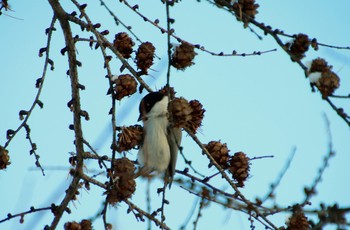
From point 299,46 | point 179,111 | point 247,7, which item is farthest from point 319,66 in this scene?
point 179,111

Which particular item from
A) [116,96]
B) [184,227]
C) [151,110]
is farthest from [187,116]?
[151,110]

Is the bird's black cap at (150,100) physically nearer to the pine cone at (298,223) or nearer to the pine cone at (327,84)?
the pine cone at (298,223)

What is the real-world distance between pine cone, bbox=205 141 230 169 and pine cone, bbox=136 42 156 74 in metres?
0.49

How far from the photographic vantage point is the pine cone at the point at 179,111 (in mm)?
2555

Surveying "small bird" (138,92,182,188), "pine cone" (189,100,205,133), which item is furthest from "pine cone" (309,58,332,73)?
"small bird" (138,92,182,188)

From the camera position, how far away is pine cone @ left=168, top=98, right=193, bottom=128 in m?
2.55

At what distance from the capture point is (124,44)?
9.43 feet

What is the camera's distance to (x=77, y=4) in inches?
116

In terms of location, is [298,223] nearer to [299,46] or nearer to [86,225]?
[299,46]

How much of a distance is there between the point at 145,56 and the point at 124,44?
135mm

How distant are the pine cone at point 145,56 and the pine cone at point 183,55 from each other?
154 mm

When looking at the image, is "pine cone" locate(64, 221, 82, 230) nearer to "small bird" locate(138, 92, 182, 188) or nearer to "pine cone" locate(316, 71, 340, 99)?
"small bird" locate(138, 92, 182, 188)

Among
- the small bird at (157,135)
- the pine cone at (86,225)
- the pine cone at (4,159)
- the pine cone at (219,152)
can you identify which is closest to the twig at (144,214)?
the pine cone at (86,225)

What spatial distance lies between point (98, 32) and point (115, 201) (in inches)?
32.9
